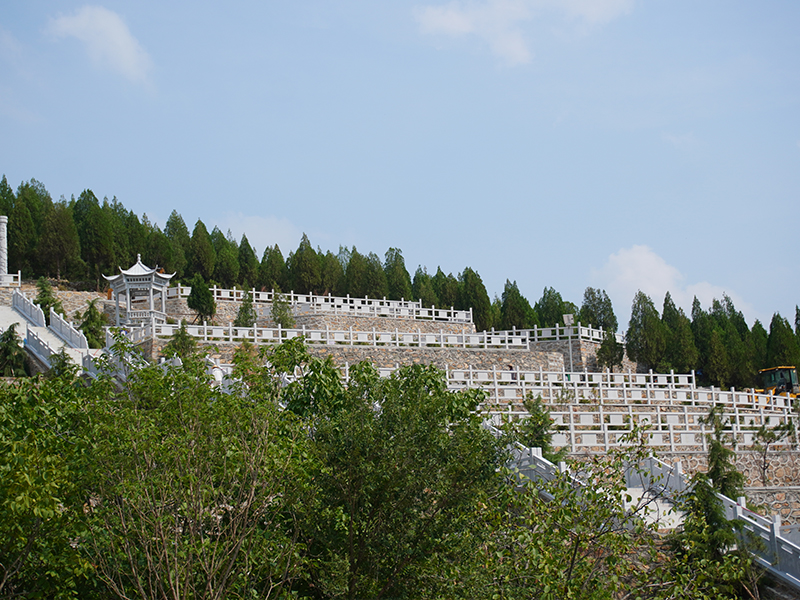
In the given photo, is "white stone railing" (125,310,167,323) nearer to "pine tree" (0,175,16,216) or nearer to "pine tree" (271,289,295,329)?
"pine tree" (271,289,295,329)

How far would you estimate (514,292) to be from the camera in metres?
50.8

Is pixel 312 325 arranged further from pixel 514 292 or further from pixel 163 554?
pixel 163 554

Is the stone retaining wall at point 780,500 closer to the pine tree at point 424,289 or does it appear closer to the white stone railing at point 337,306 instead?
the white stone railing at point 337,306

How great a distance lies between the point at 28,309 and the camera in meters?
31.4

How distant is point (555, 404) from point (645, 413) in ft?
7.92

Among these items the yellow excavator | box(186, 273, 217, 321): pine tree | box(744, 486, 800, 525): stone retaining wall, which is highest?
box(186, 273, 217, 321): pine tree

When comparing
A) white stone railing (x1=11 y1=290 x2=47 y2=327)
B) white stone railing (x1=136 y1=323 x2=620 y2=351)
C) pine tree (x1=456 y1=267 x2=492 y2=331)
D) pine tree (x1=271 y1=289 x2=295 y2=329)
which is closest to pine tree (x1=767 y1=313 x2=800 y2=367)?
pine tree (x1=456 y1=267 x2=492 y2=331)

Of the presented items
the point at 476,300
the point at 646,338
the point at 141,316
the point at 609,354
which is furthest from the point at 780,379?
the point at 141,316

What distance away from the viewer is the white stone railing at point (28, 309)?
2992 centimetres

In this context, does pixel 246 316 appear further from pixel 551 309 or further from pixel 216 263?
pixel 551 309

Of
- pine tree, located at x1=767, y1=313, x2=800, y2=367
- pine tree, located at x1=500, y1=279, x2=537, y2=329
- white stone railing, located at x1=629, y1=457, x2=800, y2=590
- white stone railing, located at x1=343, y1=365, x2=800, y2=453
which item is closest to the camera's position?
white stone railing, located at x1=629, y1=457, x2=800, y2=590

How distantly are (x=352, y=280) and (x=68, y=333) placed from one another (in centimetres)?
2575

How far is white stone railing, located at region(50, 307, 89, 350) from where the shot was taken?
26312mm

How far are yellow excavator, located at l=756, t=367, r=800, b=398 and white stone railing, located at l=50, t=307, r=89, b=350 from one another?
28.1 metres
